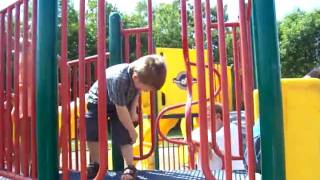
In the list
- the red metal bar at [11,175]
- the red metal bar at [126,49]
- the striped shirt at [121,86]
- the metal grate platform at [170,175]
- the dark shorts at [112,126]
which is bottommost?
the metal grate platform at [170,175]

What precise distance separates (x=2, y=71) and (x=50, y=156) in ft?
3.16

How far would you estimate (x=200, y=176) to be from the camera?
8.73ft

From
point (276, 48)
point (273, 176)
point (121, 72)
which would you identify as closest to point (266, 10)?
point (276, 48)

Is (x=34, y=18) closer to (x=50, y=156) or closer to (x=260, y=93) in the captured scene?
(x=50, y=156)

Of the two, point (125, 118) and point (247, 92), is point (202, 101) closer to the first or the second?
point (247, 92)

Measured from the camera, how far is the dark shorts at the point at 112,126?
8.93 ft

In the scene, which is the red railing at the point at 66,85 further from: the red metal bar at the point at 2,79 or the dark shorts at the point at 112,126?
the dark shorts at the point at 112,126

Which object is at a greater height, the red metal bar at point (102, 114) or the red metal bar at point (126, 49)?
the red metal bar at point (126, 49)

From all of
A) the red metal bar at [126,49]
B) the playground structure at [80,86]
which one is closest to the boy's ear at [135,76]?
the playground structure at [80,86]

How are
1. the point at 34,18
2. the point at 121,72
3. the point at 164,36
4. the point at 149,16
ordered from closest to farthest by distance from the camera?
1. the point at 34,18
2. the point at 121,72
3. the point at 149,16
4. the point at 164,36

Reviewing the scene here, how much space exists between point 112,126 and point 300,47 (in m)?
27.3

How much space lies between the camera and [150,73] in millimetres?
2361

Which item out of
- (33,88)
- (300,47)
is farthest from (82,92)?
(300,47)

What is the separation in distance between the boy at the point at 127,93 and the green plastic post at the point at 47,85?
423 mm
